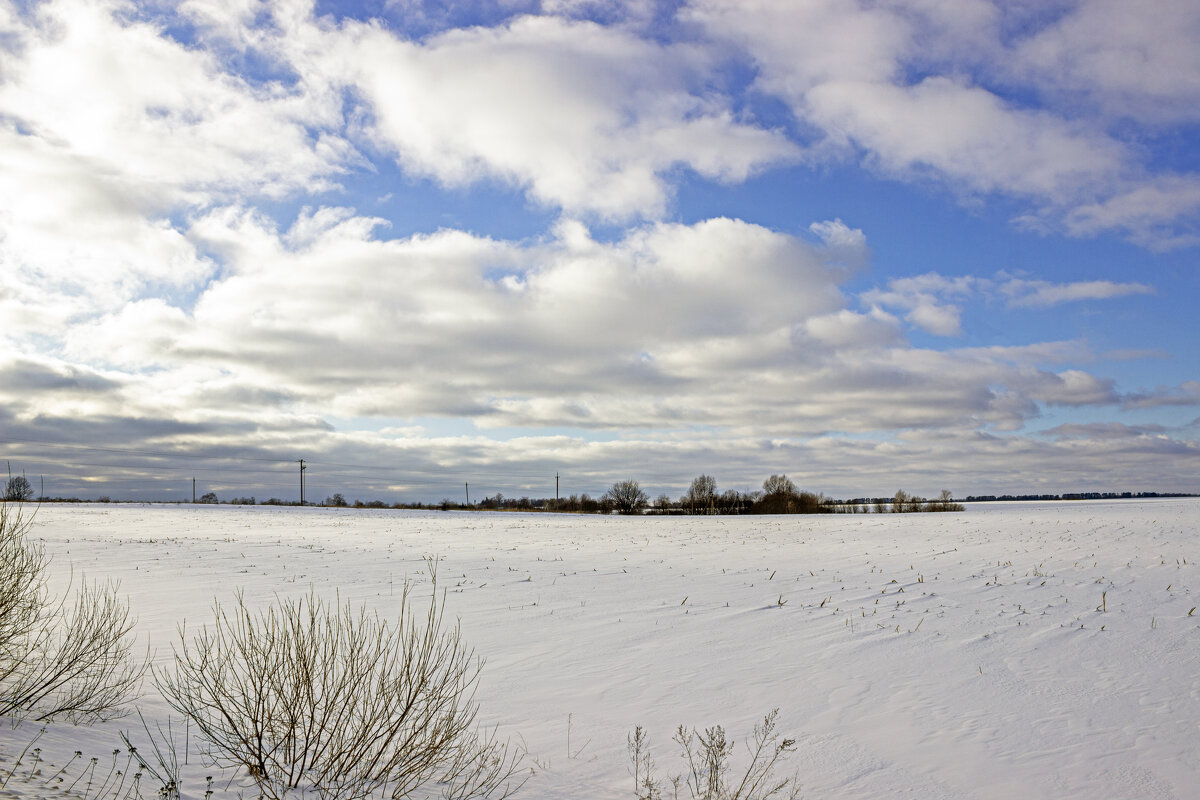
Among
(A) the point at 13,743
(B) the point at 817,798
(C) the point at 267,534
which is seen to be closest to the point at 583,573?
(B) the point at 817,798

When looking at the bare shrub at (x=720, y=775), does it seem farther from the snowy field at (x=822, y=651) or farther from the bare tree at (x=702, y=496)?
the bare tree at (x=702, y=496)

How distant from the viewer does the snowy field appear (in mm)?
8773

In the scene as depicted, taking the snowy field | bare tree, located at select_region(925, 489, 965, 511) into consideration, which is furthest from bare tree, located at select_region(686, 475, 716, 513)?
the snowy field

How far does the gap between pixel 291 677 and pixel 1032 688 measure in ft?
36.0

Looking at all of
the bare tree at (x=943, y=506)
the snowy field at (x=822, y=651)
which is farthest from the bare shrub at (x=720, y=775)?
the bare tree at (x=943, y=506)

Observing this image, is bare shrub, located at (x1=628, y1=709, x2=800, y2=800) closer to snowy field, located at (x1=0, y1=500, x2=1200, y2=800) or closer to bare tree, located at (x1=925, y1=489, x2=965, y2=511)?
snowy field, located at (x1=0, y1=500, x2=1200, y2=800)

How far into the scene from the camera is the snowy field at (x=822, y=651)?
28.8ft

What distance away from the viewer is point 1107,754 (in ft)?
29.5

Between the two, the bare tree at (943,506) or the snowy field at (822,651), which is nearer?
the snowy field at (822,651)

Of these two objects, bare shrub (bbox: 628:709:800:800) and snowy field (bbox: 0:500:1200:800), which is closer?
bare shrub (bbox: 628:709:800:800)

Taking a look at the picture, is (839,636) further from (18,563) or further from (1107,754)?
(18,563)

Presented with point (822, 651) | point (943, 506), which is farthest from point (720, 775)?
point (943, 506)

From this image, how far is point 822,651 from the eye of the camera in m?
13.8

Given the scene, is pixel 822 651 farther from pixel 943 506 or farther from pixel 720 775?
pixel 943 506
